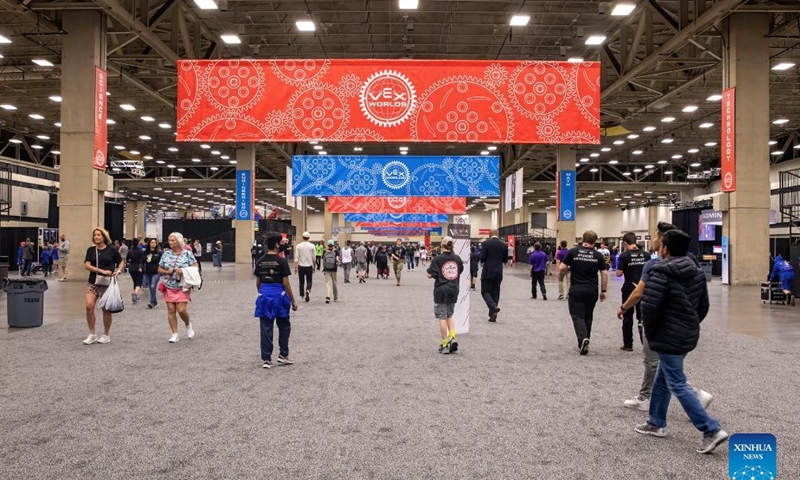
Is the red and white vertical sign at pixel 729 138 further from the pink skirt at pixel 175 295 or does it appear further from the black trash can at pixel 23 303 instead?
the black trash can at pixel 23 303

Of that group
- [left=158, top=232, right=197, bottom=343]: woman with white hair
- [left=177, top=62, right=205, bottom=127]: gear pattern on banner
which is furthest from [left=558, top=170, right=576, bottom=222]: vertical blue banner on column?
[left=158, top=232, right=197, bottom=343]: woman with white hair

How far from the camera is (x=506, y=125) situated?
43.1 feet

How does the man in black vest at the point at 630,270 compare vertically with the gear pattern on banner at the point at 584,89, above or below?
below

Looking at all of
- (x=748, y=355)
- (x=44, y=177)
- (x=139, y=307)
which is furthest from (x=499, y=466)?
(x=44, y=177)

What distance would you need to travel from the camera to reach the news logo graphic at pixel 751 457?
224 cm

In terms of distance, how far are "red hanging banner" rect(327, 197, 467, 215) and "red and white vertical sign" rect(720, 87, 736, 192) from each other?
16.7 meters

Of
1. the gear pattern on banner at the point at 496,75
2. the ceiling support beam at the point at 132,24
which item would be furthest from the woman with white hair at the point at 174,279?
the ceiling support beam at the point at 132,24

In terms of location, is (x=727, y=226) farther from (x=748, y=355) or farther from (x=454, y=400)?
(x=454, y=400)

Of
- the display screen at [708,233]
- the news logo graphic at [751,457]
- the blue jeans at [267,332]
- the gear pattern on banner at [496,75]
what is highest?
the gear pattern on banner at [496,75]

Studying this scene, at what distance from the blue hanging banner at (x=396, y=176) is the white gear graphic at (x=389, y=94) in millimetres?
10604

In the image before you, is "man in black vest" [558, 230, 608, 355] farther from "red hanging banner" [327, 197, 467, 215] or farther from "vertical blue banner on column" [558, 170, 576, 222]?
"red hanging banner" [327, 197, 467, 215]

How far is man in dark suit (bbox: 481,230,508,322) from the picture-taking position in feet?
38.3

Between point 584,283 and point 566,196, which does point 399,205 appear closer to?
point 566,196

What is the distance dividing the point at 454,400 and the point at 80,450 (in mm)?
3136
